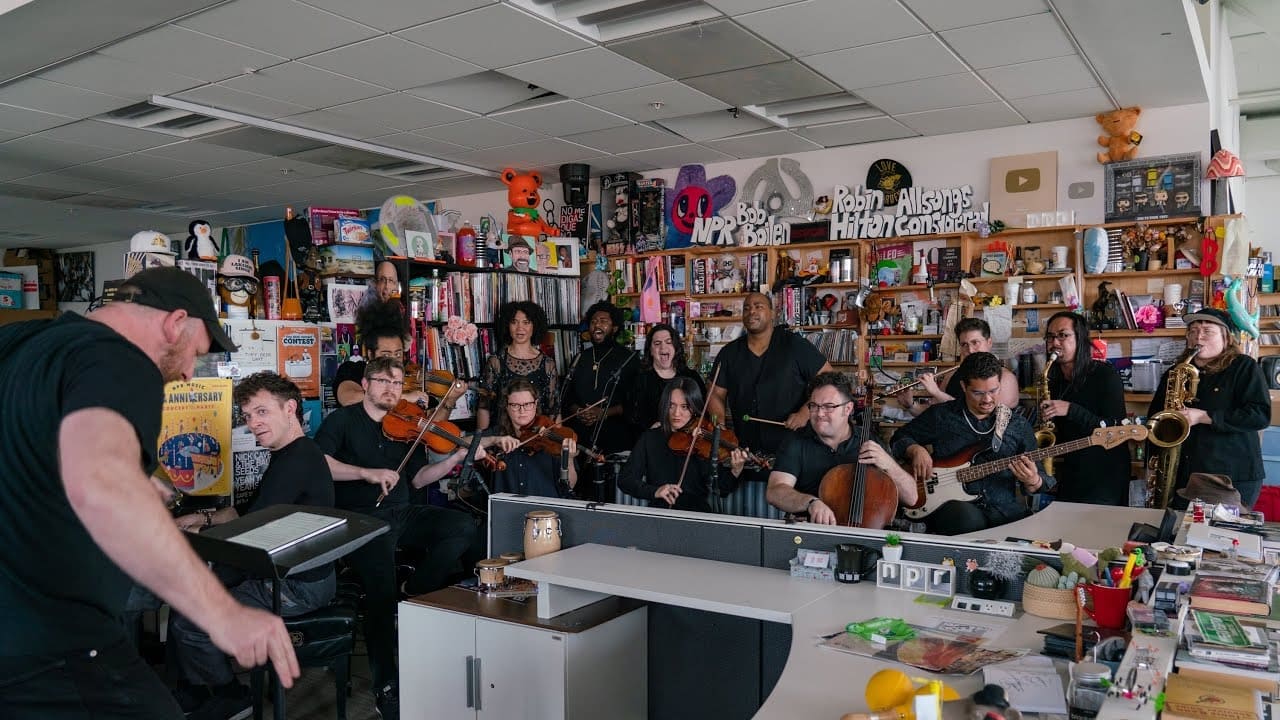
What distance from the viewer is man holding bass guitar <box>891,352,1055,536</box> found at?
A: 4.05 metres

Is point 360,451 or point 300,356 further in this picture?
point 300,356

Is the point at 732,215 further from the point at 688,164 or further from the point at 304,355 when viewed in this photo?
the point at 304,355

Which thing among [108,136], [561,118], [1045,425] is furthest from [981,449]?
[108,136]

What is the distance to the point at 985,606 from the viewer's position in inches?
101

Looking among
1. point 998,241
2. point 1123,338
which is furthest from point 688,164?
point 1123,338

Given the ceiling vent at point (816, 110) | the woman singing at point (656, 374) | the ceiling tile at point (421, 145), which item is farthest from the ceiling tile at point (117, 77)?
the ceiling vent at point (816, 110)

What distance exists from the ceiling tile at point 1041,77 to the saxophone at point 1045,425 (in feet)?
4.85

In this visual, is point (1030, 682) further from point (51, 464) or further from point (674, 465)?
point (674, 465)

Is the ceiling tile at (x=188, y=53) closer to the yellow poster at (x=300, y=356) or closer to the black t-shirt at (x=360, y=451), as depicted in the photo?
the yellow poster at (x=300, y=356)

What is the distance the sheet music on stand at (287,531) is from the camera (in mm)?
2104

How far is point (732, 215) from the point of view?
7.04 metres

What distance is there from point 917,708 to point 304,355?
4.35m

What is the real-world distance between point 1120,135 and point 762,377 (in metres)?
2.63

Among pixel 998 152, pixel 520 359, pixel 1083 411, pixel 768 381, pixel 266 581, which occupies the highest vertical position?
pixel 998 152
